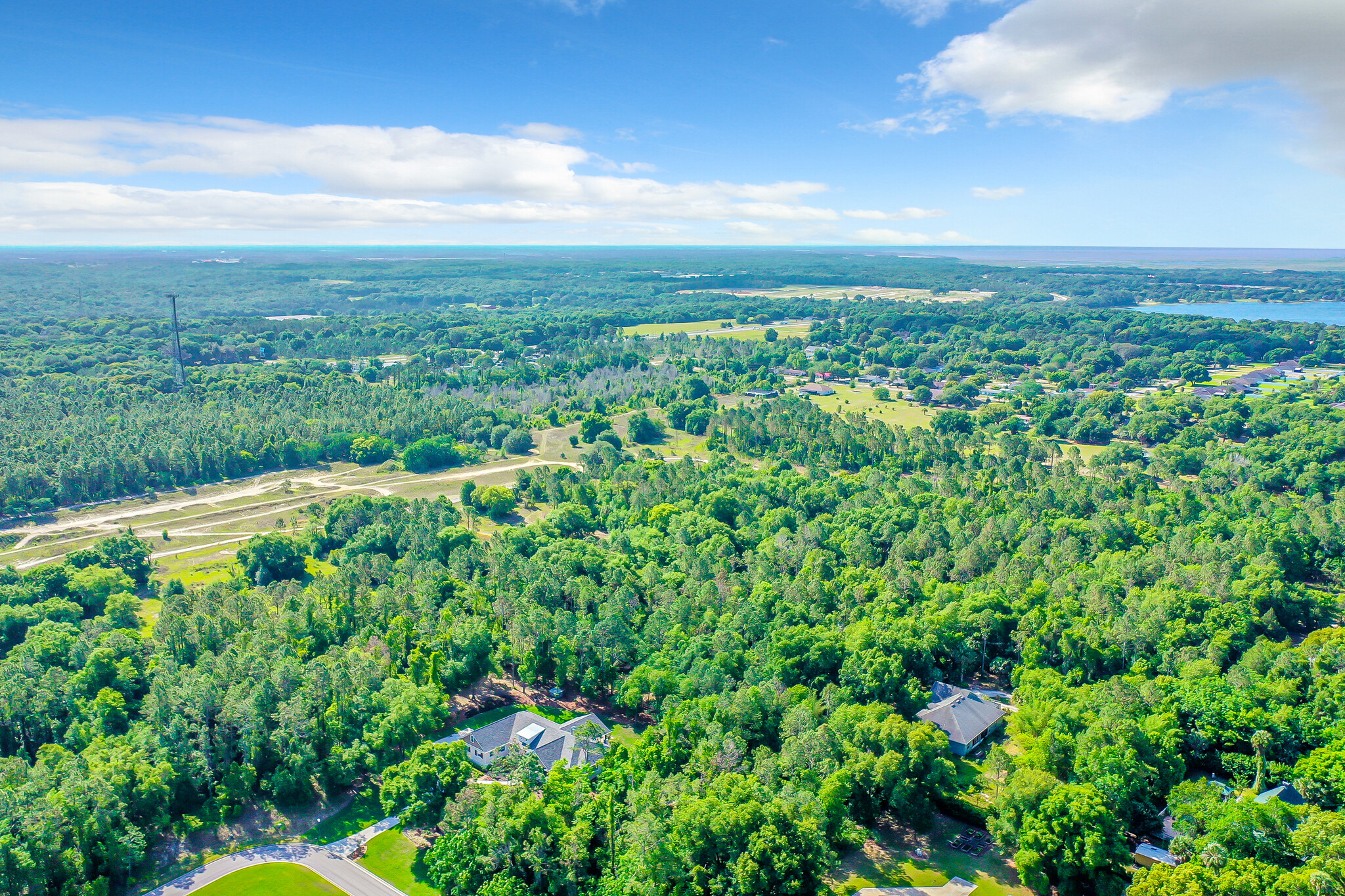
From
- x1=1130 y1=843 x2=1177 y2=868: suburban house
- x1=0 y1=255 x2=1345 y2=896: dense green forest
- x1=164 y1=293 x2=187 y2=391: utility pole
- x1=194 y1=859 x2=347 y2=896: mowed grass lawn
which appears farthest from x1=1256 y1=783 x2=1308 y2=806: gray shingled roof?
x1=164 y1=293 x2=187 y2=391: utility pole

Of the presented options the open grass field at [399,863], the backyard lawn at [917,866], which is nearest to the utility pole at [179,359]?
the open grass field at [399,863]

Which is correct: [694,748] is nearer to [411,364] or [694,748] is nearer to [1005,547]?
[1005,547]

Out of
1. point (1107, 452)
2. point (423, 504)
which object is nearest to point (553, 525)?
point (423, 504)

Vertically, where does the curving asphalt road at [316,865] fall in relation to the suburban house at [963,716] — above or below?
below

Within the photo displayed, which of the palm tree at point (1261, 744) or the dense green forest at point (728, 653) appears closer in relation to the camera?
the dense green forest at point (728, 653)

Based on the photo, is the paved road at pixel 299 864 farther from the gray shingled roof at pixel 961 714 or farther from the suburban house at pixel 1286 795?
the suburban house at pixel 1286 795

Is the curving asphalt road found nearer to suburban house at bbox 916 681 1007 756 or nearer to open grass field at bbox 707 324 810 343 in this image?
suburban house at bbox 916 681 1007 756

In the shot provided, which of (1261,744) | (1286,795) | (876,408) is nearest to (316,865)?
(1286,795)
